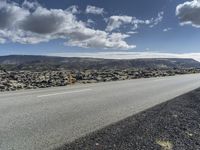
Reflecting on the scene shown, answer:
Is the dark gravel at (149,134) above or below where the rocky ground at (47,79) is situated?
above

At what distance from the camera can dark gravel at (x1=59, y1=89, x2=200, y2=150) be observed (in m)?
4.96

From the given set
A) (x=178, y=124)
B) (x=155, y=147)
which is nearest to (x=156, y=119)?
(x=178, y=124)

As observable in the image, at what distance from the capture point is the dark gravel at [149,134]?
4.96 meters

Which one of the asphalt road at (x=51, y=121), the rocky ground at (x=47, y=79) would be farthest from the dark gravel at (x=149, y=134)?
the rocky ground at (x=47, y=79)

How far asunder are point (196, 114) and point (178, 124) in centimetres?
171

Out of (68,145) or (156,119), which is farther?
(156,119)

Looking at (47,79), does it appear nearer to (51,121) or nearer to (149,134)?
(51,121)

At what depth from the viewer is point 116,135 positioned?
221 inches

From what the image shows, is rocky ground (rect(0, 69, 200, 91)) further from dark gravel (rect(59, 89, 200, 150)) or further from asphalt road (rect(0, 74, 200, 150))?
dark gravel (rect(59, 89, 200, 150))

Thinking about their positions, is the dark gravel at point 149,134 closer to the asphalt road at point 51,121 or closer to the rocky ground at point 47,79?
the asphalt road at point 51,121

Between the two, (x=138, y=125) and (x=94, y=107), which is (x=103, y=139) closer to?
(x=138, y=125)

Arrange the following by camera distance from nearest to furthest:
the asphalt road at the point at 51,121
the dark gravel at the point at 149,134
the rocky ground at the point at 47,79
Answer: the dark gravel at the point at 149,134
the asphalt road at the point at 51,121
the rocky ground at the point at 47,79

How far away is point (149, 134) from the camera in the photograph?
5750mm

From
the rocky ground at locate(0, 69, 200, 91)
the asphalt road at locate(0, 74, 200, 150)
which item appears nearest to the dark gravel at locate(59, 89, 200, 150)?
the asphalt road at locate(0, 74, 200, 150)
